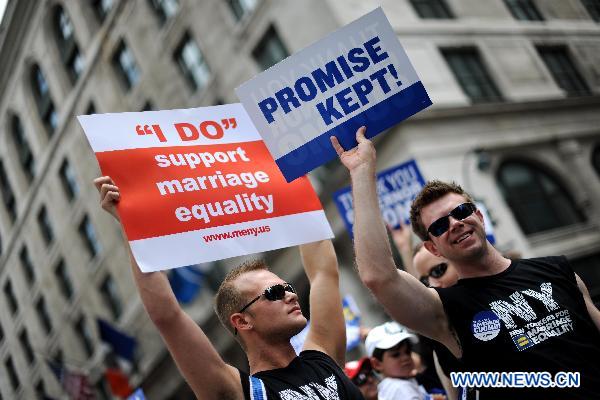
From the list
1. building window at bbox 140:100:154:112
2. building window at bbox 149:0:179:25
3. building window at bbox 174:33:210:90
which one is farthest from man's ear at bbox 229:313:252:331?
building window at bbox 140:100:154:112

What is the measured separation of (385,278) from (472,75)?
1498cm

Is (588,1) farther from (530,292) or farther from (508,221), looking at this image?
(530,292)

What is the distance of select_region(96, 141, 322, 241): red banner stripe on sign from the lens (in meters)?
3.18

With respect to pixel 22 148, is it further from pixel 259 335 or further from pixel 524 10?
pixel 259 335

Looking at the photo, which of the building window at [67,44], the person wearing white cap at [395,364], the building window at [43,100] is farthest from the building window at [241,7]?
the person wearing white cap at [395,364]

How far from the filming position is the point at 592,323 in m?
2.79

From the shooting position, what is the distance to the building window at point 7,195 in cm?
3212

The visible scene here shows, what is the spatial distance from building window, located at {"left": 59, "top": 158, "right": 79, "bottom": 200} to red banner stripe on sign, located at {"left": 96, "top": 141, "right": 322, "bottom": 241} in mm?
24525

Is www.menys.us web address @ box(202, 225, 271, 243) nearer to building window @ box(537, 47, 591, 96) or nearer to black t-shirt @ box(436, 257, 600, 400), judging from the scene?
black t-shirt @ box(436, 257, 600, 400)

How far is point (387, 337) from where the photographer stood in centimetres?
480

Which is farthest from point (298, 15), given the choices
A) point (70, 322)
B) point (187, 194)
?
point (70, 322)

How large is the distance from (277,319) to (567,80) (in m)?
16.4

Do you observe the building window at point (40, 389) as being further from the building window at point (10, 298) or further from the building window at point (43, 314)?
the building window at point (10, 298)

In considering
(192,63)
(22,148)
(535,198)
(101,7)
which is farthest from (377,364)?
(22,148)
